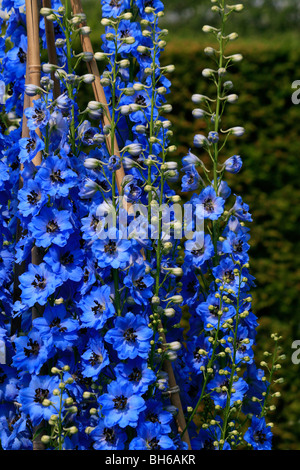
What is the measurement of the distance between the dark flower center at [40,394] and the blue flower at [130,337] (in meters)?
0.19

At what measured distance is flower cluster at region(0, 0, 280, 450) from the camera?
1264 mm

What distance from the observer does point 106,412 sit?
124 cm

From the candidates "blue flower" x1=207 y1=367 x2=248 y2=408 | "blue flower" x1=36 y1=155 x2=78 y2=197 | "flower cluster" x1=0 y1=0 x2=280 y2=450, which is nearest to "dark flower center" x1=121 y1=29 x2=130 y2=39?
A: "flower cluster" x1=0 y1=0 x2=280 y2=450

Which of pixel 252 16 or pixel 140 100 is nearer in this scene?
pixel 140 100

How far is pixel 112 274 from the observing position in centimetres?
134

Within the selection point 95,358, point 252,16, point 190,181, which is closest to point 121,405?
point 95,358

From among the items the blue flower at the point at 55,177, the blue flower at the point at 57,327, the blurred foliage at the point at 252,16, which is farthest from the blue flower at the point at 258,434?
the blurred foliage at the point at 252,16

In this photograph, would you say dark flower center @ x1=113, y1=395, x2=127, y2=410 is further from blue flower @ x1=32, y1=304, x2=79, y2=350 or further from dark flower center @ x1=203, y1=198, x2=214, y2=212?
dark flower center @ x1=203, y1=198, x2=214, y2=212

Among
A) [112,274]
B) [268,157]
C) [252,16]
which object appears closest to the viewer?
[112,274]

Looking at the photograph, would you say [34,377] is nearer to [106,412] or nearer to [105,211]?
[106,412]

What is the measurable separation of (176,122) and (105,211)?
2843 mm

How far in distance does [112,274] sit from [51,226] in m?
0.17

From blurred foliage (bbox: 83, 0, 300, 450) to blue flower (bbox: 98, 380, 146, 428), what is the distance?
2655mm

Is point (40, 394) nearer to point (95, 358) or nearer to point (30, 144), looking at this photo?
point (95, 358)
